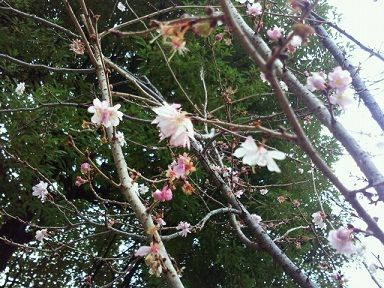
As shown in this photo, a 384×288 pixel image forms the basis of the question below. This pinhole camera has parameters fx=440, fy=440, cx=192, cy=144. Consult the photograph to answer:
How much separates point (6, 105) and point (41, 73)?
113 cm

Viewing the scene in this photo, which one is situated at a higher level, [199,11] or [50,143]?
[199,11]

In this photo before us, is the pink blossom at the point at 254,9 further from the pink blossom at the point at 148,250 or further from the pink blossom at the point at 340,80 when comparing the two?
the pink blossom at the point at 148,250

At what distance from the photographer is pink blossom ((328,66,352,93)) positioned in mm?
1083

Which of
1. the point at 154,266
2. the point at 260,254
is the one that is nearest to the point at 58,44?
the point at 260,254

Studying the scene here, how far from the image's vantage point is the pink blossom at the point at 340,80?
108cm

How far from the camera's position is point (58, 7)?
5047 mm

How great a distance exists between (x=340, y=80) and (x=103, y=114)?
0.81m

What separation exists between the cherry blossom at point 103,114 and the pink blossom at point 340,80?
2.50ft

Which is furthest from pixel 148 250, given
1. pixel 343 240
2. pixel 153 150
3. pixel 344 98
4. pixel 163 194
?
pixel 153 150

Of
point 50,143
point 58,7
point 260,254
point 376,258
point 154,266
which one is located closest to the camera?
point 154,266

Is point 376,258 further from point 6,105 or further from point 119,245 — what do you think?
point 119,245

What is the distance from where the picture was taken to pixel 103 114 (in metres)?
1.54

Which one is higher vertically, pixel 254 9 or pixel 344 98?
pixel 254 9

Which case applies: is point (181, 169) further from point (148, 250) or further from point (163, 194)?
point (148, 250)
